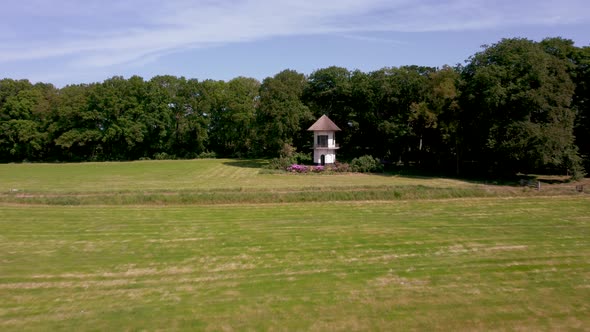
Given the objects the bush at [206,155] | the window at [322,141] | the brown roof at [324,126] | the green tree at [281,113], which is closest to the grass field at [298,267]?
the window at [322,141]

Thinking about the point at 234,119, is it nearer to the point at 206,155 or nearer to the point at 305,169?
the point at 206,155

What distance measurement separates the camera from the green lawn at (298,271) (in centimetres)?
1004

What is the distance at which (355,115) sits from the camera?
54562 mm

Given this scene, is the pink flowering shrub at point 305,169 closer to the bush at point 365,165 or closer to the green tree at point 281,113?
the bush at point 365,165

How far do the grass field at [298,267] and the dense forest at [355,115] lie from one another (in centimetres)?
1472

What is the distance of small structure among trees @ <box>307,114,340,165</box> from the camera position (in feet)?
168

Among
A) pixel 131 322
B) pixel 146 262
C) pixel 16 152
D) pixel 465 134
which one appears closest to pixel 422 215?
pixel 146 262

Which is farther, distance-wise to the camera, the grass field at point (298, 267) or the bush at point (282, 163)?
the bush at point (282, 163)

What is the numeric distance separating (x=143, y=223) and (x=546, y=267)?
1763 cm

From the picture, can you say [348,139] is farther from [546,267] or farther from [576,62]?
[546,267]

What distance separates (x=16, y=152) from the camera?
6322cm

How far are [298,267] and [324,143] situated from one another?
38.7 m

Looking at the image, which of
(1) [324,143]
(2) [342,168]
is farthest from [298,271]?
(1) [324,143]

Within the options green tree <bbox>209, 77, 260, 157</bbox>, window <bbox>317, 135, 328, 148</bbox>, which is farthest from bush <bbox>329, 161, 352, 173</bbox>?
green tree <bbox>209, 77, 260, 157</bbox>
